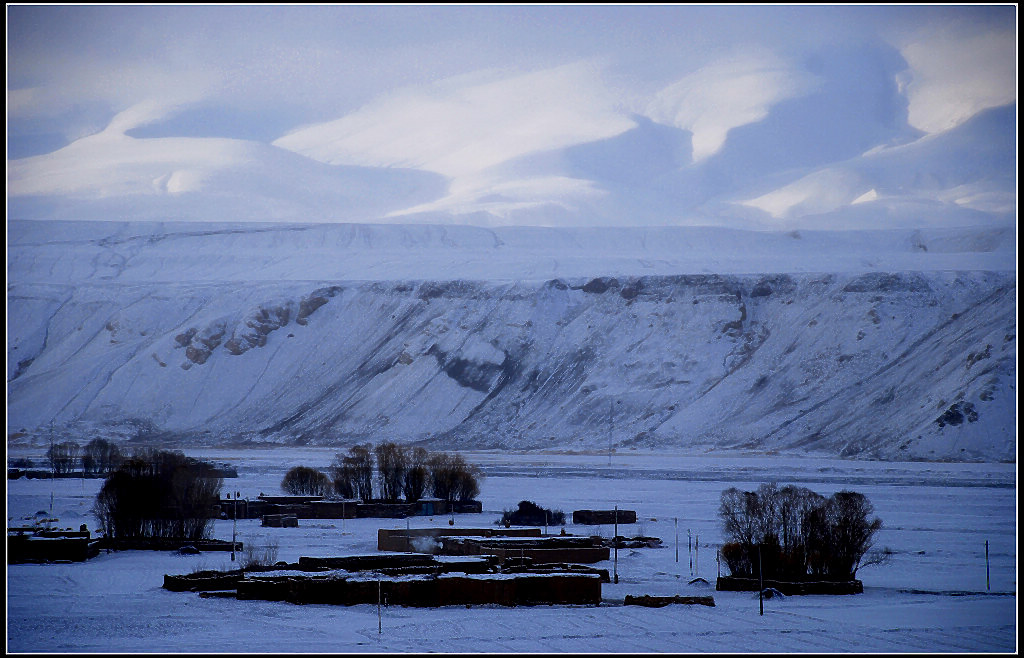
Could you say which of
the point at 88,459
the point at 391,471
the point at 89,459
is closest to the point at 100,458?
the point at 89,459

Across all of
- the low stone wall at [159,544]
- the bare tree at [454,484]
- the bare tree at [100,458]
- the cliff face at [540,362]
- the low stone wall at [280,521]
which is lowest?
the low stone wall at [159,544]

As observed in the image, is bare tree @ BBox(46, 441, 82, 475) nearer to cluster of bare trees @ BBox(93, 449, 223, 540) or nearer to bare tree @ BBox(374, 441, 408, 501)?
bare tree @ BBox(374, 441, 408, 501)

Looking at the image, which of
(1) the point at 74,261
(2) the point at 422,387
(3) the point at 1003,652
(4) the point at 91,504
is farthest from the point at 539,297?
(3) the point at 1003,652

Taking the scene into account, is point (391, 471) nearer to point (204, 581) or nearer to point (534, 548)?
point (534, 548)

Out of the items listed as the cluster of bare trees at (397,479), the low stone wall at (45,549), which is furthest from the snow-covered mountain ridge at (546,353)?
the low stone wall at (45,549)

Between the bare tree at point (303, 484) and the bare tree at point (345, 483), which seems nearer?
the bare tree at point (345, 483)

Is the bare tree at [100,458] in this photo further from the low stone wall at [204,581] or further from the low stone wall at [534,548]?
the low stone wall at [204,581]

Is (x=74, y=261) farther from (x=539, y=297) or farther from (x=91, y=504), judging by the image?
(x=91, y=504)
